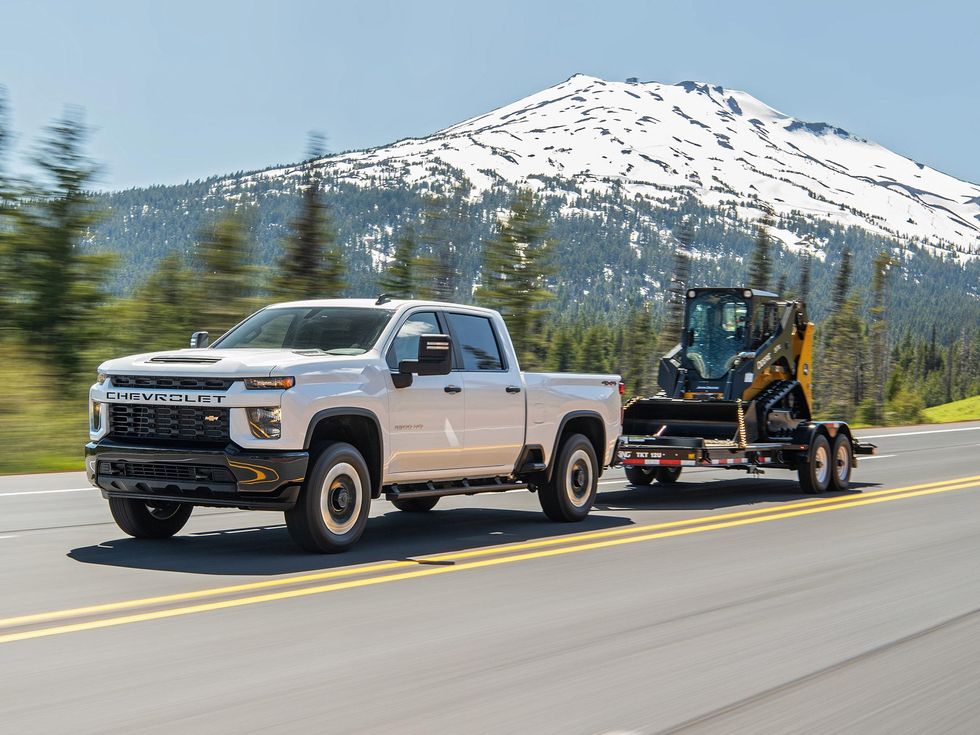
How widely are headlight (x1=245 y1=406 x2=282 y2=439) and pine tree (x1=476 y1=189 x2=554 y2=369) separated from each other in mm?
50424

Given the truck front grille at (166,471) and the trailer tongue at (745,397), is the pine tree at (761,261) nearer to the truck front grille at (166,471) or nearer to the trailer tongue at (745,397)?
the trailer tongue at (745,397)

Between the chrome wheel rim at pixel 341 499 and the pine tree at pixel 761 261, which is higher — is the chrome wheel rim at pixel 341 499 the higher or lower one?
the lower one

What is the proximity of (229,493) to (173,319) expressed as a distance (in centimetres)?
2487

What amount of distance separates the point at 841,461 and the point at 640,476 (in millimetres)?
2753

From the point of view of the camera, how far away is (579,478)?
476 inches

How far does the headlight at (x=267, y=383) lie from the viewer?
8578 mm

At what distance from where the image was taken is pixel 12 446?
19.0 meters

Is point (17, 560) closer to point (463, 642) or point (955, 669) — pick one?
point (463, 642)

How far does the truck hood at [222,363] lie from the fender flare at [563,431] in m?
2.88

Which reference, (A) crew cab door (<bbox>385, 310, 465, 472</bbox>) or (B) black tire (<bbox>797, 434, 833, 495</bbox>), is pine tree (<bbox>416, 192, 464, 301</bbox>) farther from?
(A) crew cab door (<bbox>385, 310, 465, 472</bbox>)

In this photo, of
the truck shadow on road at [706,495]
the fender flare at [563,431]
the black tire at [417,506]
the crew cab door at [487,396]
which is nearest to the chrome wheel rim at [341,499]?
the crew cab door at [487,396]

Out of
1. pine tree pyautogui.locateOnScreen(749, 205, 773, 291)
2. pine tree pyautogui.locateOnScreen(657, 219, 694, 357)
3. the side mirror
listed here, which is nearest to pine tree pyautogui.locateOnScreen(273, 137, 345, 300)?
pine tree pyautogui.locateOnScreen(657, 219, 694, 357)

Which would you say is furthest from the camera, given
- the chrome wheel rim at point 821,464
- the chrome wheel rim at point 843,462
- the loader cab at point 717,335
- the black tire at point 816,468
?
the loader cab at point 717,335

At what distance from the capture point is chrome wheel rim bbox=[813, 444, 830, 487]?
1600 centimetres
